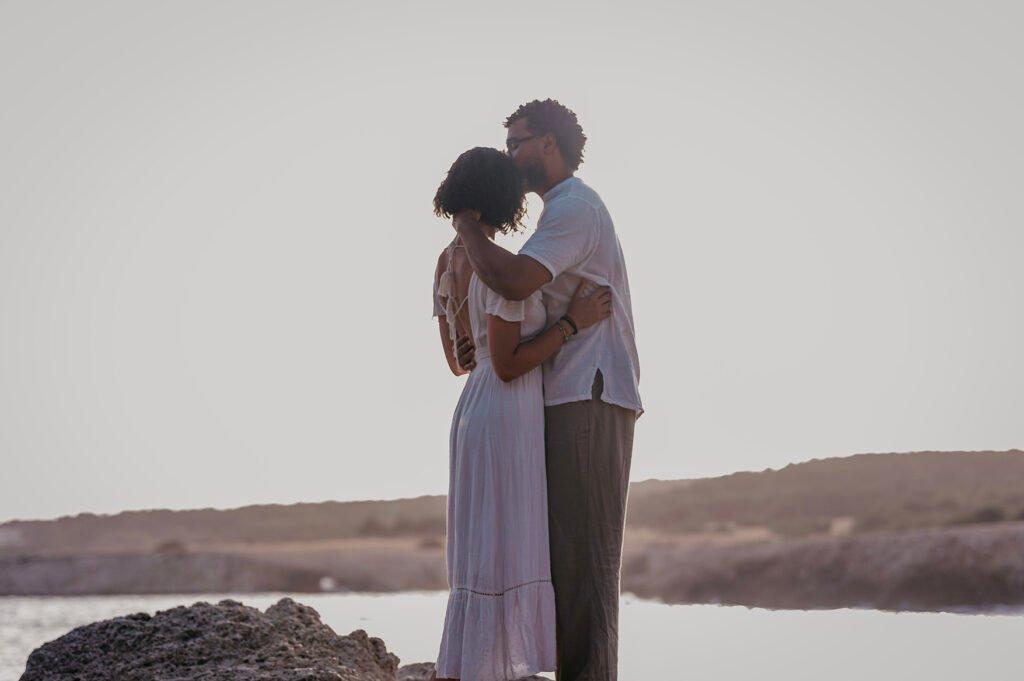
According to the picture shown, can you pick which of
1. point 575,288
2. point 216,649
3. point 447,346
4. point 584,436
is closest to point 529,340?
point 575,288

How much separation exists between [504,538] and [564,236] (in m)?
1.07

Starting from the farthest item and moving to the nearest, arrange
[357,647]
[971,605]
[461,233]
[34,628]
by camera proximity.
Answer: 1. [971,605]
2. [34,628]
3. [357,647]
4. [461,233]

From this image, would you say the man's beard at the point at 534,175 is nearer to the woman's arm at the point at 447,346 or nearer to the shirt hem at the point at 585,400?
the woman's arm at the point at 447,346

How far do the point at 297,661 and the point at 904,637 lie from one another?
247 inches

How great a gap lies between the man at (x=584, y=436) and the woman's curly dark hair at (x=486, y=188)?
57mm

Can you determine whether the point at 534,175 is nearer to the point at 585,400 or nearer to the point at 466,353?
the point at 466,353

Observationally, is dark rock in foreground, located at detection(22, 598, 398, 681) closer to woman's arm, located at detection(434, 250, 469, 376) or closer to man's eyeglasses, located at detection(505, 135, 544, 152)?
woman's arm, located at detection(434, 250, 469, 376)

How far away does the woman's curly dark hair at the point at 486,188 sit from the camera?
384cm

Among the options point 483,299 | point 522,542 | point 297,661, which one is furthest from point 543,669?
point 297,661

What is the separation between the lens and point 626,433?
4.00 m

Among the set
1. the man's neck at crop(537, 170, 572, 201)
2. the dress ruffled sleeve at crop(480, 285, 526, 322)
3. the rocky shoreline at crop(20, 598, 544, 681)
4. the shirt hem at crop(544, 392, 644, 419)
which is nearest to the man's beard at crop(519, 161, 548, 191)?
the man's neck at crop(537, 170, 572, 201)

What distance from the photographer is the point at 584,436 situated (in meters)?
3.86

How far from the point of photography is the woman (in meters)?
3.82

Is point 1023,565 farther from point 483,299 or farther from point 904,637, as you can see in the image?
point 483,299
